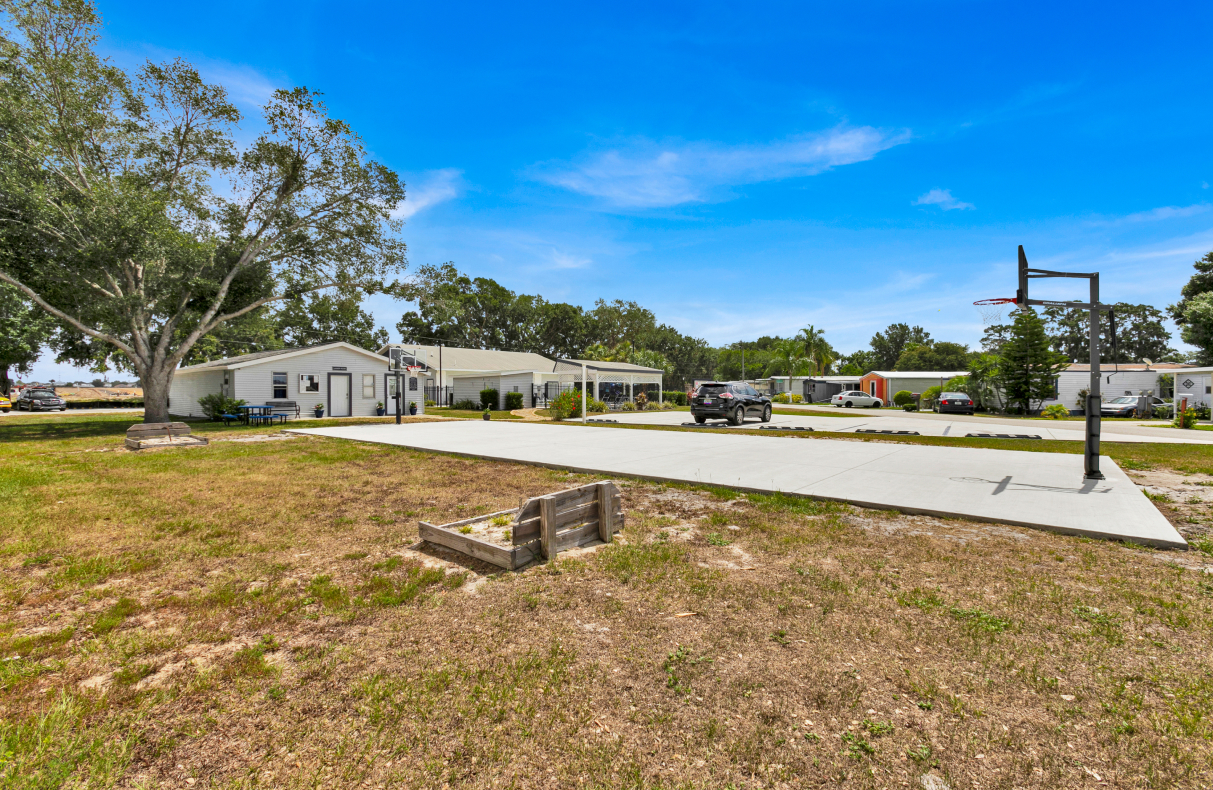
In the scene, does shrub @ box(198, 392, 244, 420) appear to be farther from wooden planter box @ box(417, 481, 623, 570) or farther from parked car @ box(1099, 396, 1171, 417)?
parked car @ box(1099, 396, 1171, 417)

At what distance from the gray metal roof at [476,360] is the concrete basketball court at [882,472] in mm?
24790

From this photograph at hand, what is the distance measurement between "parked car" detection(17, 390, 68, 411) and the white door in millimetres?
26299

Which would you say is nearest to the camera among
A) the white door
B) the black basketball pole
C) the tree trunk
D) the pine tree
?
the black basketball pole

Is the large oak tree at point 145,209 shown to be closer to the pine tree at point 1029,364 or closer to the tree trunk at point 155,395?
the tree trunk at point 155,395

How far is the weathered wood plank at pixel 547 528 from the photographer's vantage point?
15.2ft

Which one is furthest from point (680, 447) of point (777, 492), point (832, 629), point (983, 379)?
point (983, 379)

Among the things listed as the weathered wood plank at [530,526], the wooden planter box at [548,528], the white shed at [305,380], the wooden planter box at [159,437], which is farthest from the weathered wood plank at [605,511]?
the white shed at [305,380]

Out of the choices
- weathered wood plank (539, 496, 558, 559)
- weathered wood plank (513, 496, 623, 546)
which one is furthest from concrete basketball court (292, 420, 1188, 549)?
weathered wood plank (539, 496, 558, 559)

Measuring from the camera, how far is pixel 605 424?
67.9 feet

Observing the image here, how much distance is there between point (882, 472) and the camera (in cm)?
877

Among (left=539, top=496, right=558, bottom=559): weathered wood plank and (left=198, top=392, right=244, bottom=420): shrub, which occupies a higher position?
(left=198, top=392, right=244, bottom=420): shrub

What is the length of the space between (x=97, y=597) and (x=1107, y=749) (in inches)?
245

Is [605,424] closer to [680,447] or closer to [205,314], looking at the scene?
[680,447]

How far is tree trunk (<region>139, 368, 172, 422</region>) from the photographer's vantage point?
20031 mm
